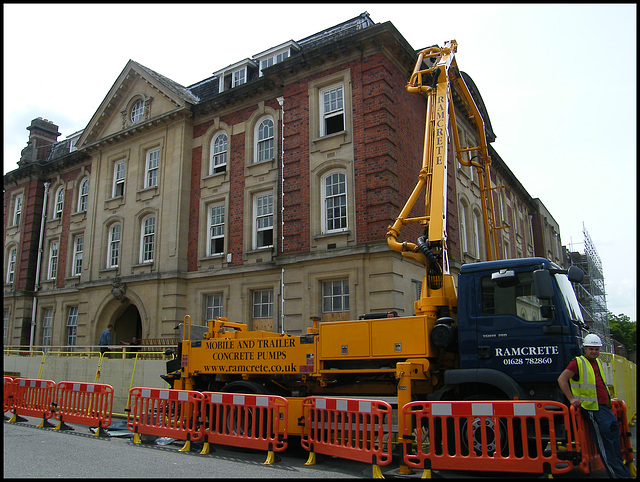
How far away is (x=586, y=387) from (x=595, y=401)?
193 millimetres

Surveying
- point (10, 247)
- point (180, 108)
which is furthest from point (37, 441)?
point (10, 247)

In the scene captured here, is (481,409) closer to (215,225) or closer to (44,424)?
(44,424)

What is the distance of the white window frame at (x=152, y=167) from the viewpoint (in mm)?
23328

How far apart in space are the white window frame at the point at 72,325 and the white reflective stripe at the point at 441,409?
22.5m

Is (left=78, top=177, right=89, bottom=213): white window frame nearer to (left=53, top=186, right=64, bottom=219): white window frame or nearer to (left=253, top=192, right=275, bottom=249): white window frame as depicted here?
(left=53, top=186, right=64, bottom=219): white window frame

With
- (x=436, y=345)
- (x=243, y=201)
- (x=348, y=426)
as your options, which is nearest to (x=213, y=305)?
(x=243, y=201)

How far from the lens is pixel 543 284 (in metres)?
7.12

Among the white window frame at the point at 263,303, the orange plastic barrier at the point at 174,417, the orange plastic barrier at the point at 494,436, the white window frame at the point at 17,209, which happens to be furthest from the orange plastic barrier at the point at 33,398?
the white window frame at the point at 17,209

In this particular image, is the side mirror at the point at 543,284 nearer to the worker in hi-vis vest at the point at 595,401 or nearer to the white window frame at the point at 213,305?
the worker in hi-vis vest at the point at 595,401

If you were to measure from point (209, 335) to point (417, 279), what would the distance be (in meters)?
8.04

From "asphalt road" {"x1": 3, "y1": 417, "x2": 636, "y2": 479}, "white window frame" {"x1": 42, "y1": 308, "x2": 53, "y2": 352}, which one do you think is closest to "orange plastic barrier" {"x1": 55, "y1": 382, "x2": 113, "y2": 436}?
"asphalt road" {"x1": 3, "y1": 417, "x2": 636, "y2": 479}

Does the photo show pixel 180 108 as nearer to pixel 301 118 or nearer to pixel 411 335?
pixel 301 118

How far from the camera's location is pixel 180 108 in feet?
73.2

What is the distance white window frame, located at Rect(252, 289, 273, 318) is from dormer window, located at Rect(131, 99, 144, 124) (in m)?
11.3
